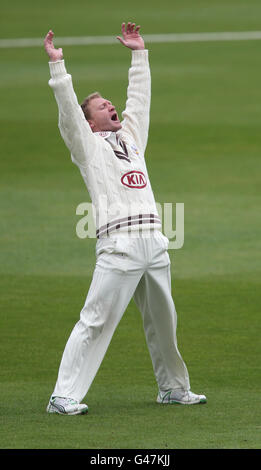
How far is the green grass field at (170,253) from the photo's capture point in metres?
6.37

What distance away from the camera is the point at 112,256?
6574 millimetres

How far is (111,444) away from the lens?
572 centimetres

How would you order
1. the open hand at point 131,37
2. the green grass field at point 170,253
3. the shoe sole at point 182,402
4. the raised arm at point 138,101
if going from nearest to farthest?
the green grass field at point 170,253 < the shoe sole at point 182,402 < the raised arm at point 138,101 < the open hand at point 131,37

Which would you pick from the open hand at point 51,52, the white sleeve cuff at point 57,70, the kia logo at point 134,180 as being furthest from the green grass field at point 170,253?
the open hand at point 51,52

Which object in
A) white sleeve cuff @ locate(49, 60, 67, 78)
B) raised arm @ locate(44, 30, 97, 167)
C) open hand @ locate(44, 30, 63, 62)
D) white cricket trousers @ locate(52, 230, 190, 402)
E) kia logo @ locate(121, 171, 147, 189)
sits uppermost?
open hand @ locate(44, 30, 63, 62)

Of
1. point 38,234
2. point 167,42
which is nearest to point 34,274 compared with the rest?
point 38,234

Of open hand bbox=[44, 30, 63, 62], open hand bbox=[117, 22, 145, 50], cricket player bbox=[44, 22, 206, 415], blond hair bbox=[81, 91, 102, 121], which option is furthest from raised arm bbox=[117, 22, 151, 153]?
open hand bbox=[44, 30, 63, 62]

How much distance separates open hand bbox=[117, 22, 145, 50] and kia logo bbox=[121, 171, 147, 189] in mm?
908

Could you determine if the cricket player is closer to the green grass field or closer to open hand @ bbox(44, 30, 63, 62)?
open hand @ bbox(44, 30, 63, 62)

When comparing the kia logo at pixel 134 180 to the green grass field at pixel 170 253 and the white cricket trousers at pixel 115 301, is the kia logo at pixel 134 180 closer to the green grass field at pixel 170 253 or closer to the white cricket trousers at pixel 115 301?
the white cricket trousers at pixel 115 301

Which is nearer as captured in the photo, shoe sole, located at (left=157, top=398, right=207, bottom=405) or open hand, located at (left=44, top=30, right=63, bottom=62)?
open hand, located at (left=44, top=30, right=63, bottom=62)

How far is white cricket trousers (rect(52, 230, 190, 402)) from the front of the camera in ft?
21.2

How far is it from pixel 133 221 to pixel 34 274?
423 centimetres

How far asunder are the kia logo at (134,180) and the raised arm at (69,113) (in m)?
0.24
